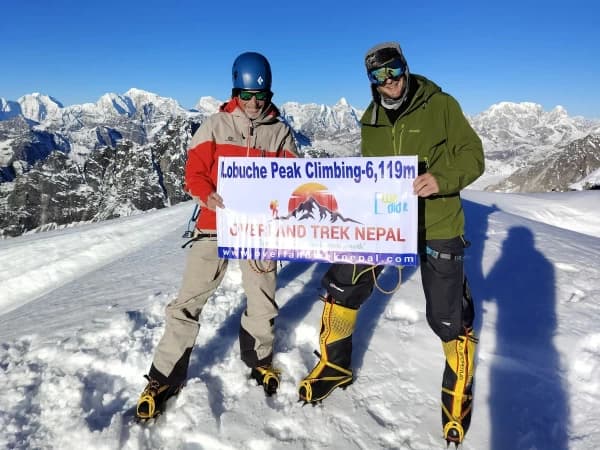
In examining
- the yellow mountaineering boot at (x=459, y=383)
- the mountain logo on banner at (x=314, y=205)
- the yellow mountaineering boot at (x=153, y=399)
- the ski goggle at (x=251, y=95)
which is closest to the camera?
the yellow mountaineering boot at (x=459, y=383)

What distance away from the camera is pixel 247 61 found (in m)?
4.20

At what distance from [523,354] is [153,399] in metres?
4.43

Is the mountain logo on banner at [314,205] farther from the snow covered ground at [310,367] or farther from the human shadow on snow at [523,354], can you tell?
the human shadow on snow at [523,354]

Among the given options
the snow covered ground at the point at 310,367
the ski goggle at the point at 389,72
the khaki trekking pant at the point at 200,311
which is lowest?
the snow covered ground at the point at 310,367

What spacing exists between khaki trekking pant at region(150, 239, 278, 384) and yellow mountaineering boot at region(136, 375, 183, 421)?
0.26ft

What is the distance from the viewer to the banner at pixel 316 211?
410cm

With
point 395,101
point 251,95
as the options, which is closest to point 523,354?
point 395,101

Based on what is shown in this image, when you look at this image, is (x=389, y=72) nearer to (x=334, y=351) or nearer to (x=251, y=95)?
(x=251, y=95)

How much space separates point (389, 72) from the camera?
3.61m

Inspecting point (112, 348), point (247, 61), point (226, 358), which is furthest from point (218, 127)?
point (112, 348)

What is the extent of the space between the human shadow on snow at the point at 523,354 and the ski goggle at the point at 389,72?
11.4 ft

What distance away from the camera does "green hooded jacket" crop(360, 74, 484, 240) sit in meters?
3.57

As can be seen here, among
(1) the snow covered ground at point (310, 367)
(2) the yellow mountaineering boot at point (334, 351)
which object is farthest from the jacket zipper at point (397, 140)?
(1) the snow covered ground at point (310, 367)

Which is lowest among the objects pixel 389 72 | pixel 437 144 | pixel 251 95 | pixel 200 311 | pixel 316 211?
pixel 200 311
